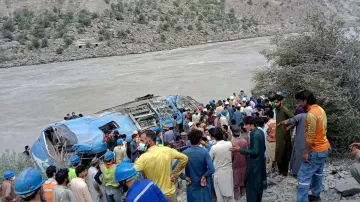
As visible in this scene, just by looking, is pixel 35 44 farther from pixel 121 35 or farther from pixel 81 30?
pixel 121 35

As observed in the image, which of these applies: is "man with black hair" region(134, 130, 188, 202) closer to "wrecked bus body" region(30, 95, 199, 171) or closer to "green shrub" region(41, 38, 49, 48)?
"wrecked bus body" region(30, 95, 199, 171)

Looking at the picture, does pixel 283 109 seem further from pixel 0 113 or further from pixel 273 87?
pixel 0 113

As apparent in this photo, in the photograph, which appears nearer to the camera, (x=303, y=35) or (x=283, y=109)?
(x=283, y=109)

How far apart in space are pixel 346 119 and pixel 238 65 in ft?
70.1

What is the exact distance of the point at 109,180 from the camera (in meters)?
5.64

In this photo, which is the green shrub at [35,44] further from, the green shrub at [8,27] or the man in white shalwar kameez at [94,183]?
the man in white shalwar kameez at [94,183]

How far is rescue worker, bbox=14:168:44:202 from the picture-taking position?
3.24 metres

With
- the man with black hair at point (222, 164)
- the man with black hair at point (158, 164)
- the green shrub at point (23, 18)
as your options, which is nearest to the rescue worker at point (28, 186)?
the man with black hair at point (158, 164)

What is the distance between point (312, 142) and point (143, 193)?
8.50 ft

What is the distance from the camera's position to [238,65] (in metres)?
28.2

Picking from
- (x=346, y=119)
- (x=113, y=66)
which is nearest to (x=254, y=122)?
(x=346, y=119)

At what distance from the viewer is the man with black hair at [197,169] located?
15.2ft

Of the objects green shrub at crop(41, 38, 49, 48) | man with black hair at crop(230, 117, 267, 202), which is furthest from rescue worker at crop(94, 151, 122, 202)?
green shrub at crop(41, 38, 49, 48)

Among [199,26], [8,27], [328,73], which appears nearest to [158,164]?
[328,73]
